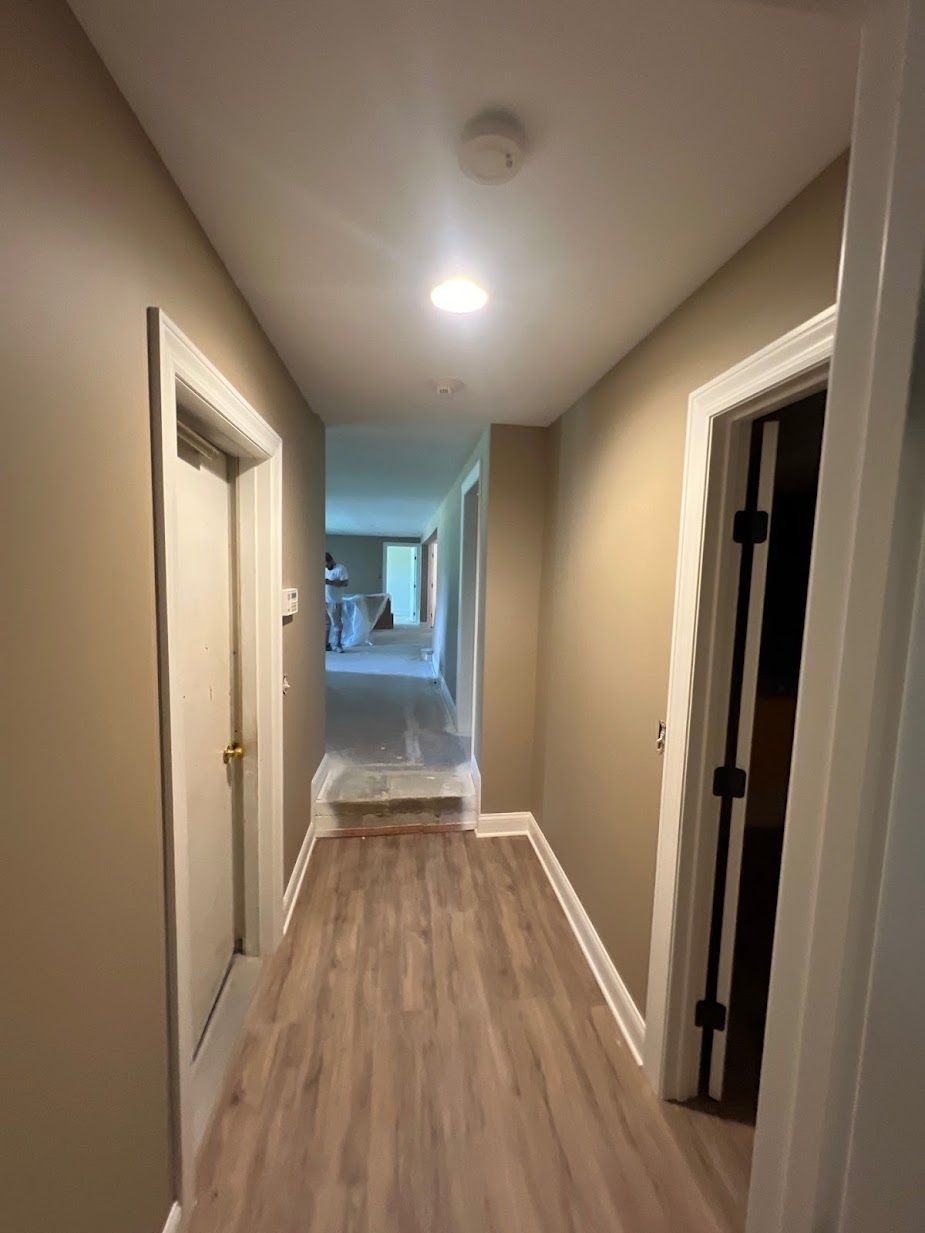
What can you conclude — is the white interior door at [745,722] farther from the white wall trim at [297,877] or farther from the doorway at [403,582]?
the doorway at [403,582]

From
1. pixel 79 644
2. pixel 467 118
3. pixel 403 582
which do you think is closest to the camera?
pixel 79 644

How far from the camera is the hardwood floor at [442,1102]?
1.31 m

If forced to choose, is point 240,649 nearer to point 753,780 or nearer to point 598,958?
point 598,958

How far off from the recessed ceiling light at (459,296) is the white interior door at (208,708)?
849 mm

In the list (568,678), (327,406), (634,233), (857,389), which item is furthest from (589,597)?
(857,389)

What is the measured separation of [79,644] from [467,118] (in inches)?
43.5

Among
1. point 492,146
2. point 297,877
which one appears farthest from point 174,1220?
point 492,146

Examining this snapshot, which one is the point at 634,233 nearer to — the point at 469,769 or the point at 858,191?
the point at 858,191

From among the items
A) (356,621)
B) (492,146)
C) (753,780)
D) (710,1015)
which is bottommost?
(710,1015)

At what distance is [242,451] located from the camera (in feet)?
5.97

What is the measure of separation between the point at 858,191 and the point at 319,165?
101 centimetres

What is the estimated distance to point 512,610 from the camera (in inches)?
119

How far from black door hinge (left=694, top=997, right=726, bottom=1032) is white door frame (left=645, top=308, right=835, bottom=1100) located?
0.09 feet

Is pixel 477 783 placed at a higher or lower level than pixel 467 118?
lower
